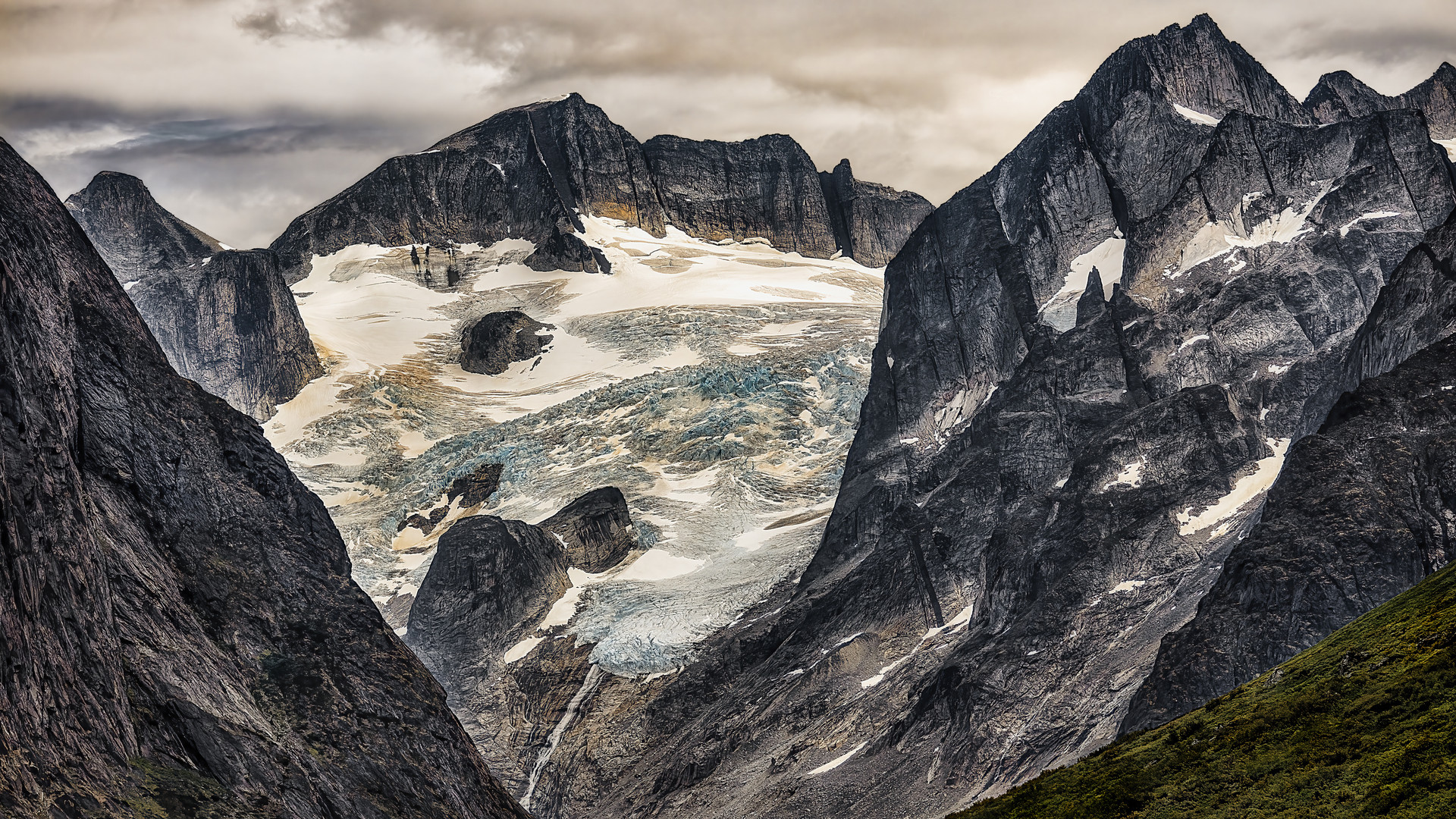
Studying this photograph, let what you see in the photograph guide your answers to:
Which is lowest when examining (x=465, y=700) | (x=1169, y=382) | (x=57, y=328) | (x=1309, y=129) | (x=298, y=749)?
(x=465, y=700)

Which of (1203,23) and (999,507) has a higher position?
(1203,23)

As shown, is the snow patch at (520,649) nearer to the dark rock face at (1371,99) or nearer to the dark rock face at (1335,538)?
the dark rock face at (1335,538)

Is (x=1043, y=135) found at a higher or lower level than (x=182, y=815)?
higher

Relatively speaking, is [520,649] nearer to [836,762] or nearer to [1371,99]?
[836,762]

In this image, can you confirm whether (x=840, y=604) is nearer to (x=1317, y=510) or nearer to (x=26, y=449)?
(x=1317, y=510)

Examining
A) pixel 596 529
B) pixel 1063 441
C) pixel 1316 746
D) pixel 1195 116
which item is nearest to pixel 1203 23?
pixel 1195 116

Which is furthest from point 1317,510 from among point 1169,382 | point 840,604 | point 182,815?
point 182,815
